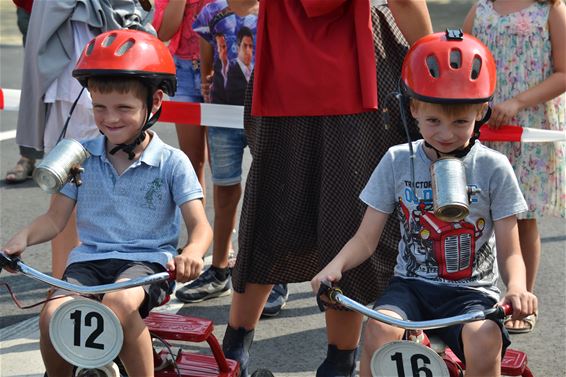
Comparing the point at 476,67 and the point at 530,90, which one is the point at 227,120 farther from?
the point at 476,67

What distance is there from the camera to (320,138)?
459 centimetres

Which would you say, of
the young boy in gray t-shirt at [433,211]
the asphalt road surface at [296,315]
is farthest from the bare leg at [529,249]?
the young boy in gray t-shirt at [433,211]

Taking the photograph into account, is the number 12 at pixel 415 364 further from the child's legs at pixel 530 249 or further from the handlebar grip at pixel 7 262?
the child's legs at pixel 530 249

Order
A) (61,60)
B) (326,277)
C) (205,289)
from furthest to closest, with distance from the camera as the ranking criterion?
(205,289) < (61,60) < (326,277)

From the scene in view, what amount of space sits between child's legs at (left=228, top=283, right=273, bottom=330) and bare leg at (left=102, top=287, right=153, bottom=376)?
2.94 ft

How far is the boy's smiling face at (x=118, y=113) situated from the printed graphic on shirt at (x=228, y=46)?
1675mm

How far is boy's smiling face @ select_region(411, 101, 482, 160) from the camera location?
12.5 ft

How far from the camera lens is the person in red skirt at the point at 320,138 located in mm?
4461

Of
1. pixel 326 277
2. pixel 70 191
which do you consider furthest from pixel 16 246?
pixel 326 277

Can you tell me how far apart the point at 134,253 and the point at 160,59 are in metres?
0.76

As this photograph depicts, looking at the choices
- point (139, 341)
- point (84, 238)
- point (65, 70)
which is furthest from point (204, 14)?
point (139, 341)

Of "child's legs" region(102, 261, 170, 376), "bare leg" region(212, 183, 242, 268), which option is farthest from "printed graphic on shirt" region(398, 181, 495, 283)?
"bare leg" region(212, 183, 242, 268)

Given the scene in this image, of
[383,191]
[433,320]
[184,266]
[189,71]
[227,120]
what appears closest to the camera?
[433,320]

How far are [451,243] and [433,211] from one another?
0.47 ft
